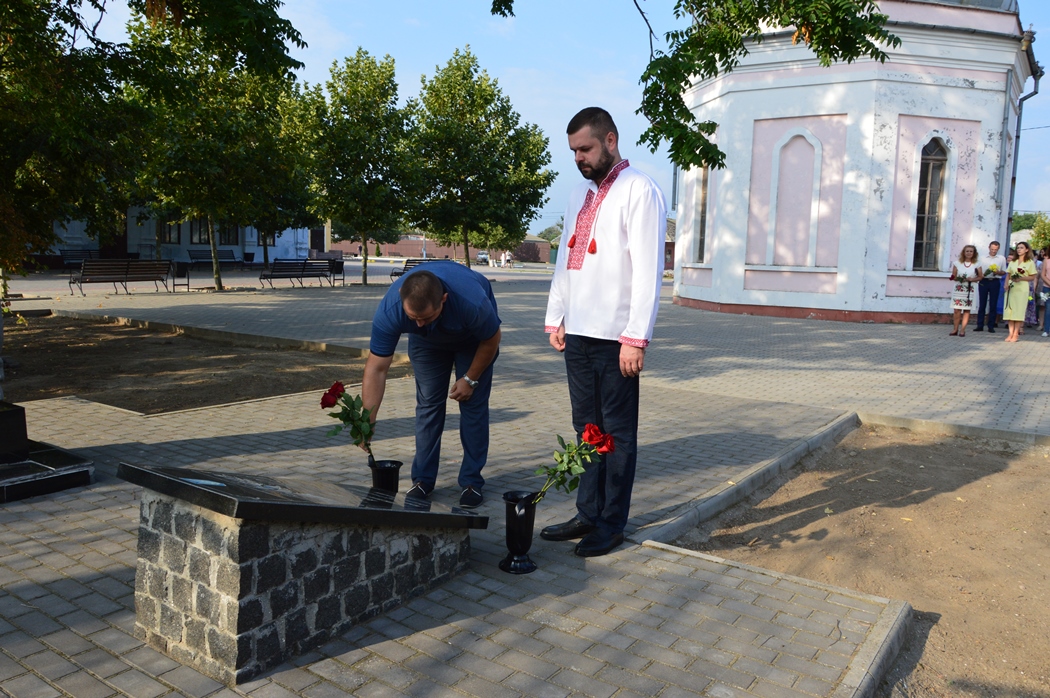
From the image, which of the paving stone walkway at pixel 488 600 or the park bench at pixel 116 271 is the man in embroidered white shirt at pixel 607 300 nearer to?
the paving stone walkway at pixel 488 600

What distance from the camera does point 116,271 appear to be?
77.8 feet

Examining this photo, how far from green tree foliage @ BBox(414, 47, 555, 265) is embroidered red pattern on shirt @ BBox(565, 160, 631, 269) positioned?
29.9m

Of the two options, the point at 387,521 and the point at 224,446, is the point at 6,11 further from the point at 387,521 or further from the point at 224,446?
the point at 387,521

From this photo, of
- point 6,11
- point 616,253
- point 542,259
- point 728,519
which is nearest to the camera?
point 616,253

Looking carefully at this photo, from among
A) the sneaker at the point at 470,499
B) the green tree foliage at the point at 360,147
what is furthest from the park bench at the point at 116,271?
the sneaker at the point at 470,499

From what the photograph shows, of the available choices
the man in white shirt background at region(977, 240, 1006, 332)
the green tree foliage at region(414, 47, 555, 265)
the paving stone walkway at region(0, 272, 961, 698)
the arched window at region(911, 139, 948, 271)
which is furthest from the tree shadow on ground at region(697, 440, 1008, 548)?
the green tree foliage at region(414, 47, 555, 265)

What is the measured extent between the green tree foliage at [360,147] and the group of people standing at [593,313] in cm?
2509

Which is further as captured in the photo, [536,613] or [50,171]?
[50,171]

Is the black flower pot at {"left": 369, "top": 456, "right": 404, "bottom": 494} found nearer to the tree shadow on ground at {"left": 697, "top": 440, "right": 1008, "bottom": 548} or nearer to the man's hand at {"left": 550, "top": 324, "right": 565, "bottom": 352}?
the man's hand at {"left": 550, "top": 324, "right": 565, "bottom": 352}

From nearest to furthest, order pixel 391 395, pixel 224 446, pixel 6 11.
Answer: pixel 224 446
pixel 6 11
pixel 391 395

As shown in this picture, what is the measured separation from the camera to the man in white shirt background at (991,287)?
17.4 meters

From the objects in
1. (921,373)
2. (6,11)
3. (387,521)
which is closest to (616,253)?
(387,521)

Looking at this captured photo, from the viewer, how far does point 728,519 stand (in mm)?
5488

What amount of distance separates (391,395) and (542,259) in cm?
8150
